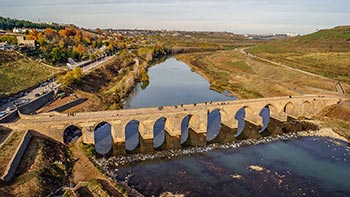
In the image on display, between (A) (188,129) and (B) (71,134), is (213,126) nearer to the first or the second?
(A) (188,129)

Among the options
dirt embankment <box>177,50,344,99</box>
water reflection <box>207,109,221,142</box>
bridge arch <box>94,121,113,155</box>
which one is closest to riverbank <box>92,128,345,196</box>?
bridge arch <box>94,121,113,155</box>

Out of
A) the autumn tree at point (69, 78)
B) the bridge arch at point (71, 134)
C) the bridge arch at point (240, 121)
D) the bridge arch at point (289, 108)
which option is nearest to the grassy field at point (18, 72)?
the autumn tree at point (69, 78)

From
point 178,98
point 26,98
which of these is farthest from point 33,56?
point 178,98

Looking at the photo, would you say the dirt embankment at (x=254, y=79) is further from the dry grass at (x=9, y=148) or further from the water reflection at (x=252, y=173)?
the dry grass at (x=9, y=148)

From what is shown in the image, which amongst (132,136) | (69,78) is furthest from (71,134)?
(69,78)

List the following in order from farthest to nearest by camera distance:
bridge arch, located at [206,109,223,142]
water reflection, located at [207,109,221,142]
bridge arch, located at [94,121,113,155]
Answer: water reflection, located at [207,109,221,142] < bridge arch, located at [206,109,223,142] < bridge arch, located at [94,121,113,155]

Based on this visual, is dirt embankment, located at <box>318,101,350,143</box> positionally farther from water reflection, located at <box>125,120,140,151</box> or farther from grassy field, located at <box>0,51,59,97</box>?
grassy field, located at <box>0,51,59,97</box>

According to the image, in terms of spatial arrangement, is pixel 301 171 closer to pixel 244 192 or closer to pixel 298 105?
pixel 244 192
